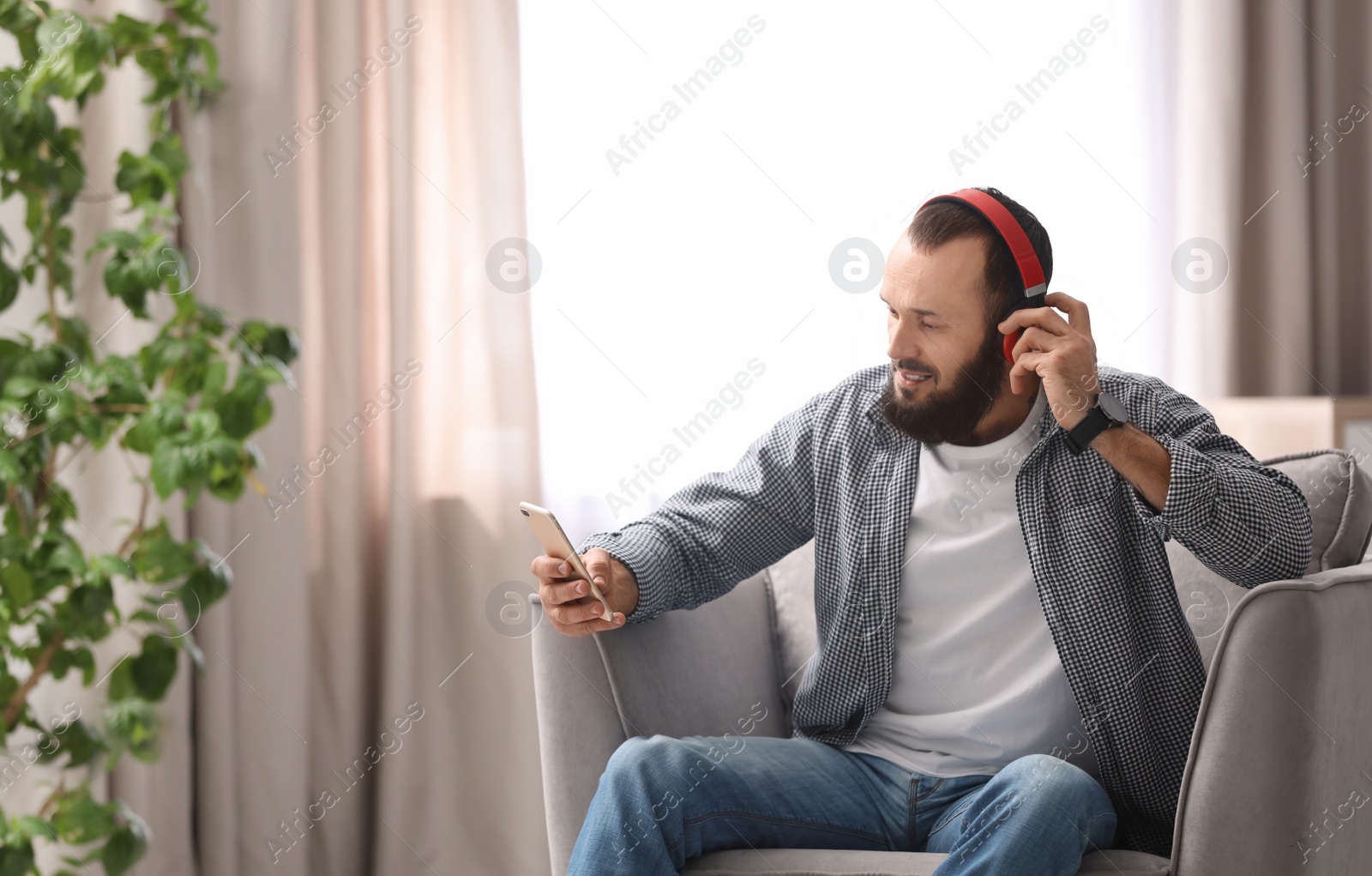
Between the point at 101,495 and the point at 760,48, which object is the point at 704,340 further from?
the point at 101,495

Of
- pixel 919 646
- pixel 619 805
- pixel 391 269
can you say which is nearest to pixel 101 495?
pixel 391 269

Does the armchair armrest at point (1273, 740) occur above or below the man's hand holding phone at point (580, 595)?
below

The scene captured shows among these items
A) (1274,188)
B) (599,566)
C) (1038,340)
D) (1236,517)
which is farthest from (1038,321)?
(1274,188)

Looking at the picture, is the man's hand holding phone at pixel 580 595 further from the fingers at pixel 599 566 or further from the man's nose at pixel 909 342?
the man's nose at pixel 909 342

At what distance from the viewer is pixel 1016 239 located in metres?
1.32

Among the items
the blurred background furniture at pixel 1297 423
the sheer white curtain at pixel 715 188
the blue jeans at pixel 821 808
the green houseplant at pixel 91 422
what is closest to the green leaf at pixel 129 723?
the green houseplant at pixel 91 422

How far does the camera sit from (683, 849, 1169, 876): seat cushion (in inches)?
42.5

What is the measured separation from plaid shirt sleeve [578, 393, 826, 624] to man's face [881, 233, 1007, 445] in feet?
0.63

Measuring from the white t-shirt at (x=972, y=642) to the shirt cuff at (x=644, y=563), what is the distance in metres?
0.31

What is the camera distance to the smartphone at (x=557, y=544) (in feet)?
3.89

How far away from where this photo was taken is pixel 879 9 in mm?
2363

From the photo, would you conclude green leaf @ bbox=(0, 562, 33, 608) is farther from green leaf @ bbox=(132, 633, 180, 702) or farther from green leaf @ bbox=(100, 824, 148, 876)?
green leaf @ bbox=(100, 824, 148, 876)

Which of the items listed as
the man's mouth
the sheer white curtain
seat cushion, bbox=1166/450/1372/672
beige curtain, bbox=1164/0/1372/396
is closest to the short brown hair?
the man's mouth

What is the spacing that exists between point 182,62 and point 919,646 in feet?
4.32
